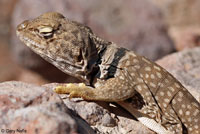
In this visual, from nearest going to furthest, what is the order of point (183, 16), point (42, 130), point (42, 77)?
point (42, 130)
point (42, 77)
point (183, 16)

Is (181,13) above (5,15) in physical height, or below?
above

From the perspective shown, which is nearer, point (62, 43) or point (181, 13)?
point (62, 43)

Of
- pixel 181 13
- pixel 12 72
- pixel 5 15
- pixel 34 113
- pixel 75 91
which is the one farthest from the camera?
pixel 181 13

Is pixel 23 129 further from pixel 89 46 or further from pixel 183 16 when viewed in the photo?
pixel 183 16

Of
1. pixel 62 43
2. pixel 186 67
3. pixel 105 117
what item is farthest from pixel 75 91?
pixel 186 67

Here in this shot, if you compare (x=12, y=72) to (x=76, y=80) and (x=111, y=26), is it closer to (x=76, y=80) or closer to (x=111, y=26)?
(x=111, y=26)

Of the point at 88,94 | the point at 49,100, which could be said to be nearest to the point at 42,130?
the point at 49,100
